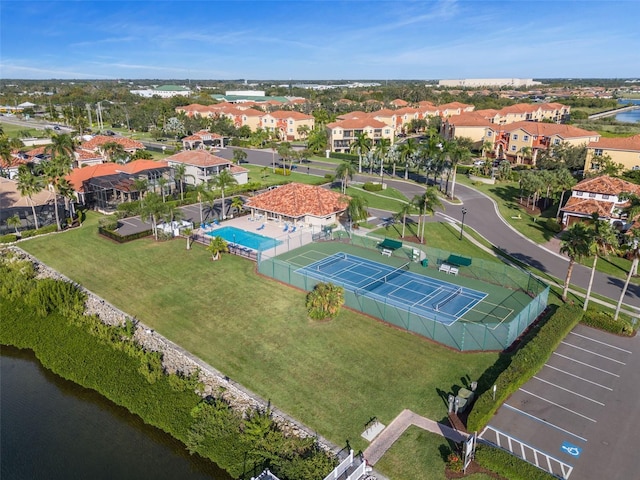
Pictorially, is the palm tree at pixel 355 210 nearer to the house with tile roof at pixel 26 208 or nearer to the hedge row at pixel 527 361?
the hedge row at pixel 527 361

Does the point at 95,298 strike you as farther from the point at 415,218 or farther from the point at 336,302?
the point at 415,218

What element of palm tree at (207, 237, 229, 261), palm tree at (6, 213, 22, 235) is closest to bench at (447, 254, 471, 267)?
palm tree at (207, 237, 229, 261)

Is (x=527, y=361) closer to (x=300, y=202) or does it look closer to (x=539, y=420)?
(x=539, y=420)

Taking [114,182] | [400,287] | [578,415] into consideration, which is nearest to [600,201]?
[400,287]

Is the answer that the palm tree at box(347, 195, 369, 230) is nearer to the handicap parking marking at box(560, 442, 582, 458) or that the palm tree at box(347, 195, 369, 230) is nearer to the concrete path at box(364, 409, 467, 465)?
the concrete path at box(364, 409, 467, 465)

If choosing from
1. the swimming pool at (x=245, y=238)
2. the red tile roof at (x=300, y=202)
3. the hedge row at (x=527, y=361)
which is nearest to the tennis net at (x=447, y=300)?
the hedge row at (x=527, y=361)
